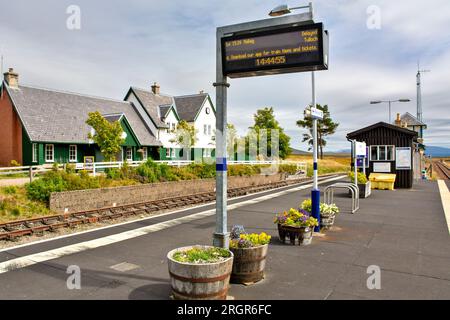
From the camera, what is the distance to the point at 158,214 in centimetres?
1512

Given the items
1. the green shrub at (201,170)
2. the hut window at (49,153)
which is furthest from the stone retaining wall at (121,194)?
the hut window at (49,153)

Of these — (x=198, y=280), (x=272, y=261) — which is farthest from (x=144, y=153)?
(x=198, y=280)

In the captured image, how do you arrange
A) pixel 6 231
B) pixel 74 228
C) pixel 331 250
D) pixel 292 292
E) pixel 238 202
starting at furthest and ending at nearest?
1. pixel 238 202
2. pixel 74 228
3. pixel 6 231
4. pixel 331 250
5. pixel 292 292

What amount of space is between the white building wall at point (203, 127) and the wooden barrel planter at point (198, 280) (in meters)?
37.2

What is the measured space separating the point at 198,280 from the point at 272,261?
10.3 ft

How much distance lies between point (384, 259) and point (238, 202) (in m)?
11.0

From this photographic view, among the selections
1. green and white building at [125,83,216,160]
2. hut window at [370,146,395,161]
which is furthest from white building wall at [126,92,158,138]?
hut window at [370,146,395,161]

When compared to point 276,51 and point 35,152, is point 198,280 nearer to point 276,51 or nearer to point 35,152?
point 276,51

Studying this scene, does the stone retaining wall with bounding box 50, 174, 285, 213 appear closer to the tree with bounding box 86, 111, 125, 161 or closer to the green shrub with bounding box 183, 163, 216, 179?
the green shrub with bounding box 183, 163, 216, 179

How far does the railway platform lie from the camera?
619 cm

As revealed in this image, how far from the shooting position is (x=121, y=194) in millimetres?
18109

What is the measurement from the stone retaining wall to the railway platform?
461cm

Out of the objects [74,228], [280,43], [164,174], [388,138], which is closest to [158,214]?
[74,228]
